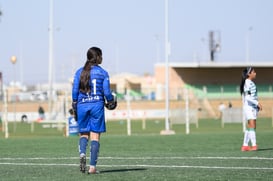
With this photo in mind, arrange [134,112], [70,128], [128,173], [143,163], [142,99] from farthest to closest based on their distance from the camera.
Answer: [142,99] → [134,112] → [70,128] → [143,163] → [128,173]

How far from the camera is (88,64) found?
1258cm

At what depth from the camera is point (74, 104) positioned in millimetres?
12641

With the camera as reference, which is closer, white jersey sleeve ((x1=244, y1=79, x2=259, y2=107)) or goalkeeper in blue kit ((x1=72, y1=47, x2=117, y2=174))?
goalkeeper in blue kit ((x1=72, y1=47, x2=117, y2=174))

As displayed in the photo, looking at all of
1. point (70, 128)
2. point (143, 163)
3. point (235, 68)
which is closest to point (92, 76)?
point (143, 163)

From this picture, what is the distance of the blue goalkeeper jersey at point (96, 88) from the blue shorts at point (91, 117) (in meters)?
0.08

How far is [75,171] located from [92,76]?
4.95ft

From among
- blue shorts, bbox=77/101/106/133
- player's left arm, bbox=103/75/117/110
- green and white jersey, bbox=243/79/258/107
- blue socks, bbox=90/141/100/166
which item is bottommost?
blue socks, bbox=90/141/100/166

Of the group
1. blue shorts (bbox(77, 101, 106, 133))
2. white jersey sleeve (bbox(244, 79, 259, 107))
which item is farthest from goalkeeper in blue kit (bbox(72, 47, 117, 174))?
white jersey sleeve (bbox(244, 79, 259, 107))

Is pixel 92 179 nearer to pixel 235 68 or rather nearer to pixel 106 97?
pixel 106 97

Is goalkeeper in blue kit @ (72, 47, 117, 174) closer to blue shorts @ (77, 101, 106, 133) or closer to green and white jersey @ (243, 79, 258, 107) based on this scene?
blue shorts @ (77, 101, 106, 133)

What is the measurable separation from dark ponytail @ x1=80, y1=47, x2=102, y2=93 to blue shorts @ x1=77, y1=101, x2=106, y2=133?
0.25 m

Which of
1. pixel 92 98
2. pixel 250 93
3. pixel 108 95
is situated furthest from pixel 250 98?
pixel 92 98

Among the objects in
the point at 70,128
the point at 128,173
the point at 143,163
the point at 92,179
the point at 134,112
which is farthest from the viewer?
the point at 134,112

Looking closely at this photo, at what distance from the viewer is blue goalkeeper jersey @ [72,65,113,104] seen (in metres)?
12.5
